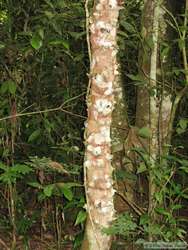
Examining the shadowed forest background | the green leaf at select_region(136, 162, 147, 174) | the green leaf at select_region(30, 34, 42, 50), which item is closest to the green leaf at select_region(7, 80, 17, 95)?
the shadowed forest background

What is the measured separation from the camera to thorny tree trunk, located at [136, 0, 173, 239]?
259 cm

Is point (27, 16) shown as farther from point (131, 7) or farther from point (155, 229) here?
point (155, 229)

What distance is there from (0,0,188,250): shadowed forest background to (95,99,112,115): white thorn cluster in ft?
1.32

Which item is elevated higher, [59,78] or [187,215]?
[59,78]

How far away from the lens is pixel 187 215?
3.34 metres

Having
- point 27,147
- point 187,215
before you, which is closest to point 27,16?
point 27,147

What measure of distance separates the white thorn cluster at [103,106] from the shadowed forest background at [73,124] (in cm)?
40

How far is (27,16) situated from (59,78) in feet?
1.67

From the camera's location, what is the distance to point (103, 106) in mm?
2021

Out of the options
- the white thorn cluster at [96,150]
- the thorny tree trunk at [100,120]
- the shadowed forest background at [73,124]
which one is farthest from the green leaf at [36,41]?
the white thorn cluster at [96,150]

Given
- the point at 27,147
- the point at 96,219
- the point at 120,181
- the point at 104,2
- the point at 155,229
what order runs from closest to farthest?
the point at 104,2 → the point at 96,219 → the point at 155,229 → the point at 120,181 → the point at 27,147

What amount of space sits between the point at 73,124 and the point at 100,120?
1.18 meters

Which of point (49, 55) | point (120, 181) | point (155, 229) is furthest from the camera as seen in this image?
point (49, 55)

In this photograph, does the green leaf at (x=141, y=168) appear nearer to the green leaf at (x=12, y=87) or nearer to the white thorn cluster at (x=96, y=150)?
the white thorn cluster at (x=96, y=150)
